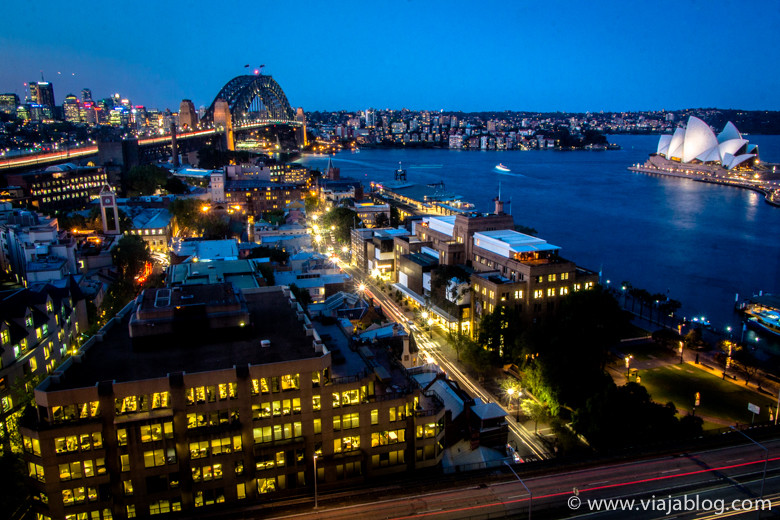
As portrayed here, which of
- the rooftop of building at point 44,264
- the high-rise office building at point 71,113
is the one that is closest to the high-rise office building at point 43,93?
the high-rise office building at point 71,113

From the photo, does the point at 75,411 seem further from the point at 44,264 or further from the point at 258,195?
the point at 258,195

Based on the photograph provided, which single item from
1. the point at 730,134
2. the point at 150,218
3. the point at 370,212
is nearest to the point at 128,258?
the point at 150,218

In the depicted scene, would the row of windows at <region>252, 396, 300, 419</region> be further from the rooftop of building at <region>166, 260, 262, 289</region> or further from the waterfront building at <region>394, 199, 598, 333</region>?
the waterfront building at <region>394, 199, 598, 333</region>

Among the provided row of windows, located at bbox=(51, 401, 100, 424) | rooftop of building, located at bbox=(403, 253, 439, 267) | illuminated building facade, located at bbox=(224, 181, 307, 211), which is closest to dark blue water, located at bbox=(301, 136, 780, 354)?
rooftop of building, located at bbox=(403, 253, 439, 267)

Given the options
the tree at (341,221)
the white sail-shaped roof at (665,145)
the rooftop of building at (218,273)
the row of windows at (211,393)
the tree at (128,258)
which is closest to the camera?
the row of windows at (211,393)

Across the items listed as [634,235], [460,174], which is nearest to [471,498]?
[634,235]

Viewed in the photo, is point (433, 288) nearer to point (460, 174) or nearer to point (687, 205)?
point (687, 205)

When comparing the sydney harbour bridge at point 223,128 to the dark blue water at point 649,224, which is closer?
the dark blue water at point 649,224

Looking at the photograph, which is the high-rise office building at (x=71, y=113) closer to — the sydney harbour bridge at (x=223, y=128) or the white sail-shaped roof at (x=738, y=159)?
the sydney harbour bridge at (x=223, y=128)
